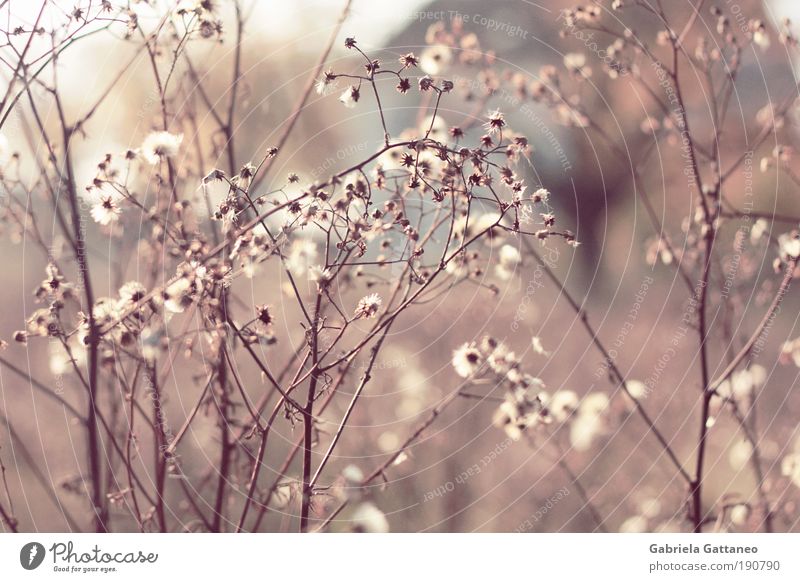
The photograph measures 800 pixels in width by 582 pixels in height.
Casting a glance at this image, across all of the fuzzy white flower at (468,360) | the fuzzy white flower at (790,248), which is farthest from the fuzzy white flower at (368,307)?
the fuzzy white flower at (790,248)

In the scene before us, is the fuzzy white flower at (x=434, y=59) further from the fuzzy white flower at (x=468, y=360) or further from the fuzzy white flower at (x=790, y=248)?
the fuzzy white flower at (x=790, y=248)

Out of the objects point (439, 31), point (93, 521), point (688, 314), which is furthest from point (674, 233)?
point (93, 521)

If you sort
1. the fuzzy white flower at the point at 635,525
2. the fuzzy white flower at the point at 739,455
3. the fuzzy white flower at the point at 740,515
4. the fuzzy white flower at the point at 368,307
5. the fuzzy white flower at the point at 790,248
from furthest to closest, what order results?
1. the fuzzy white flower at the point at 739,455
2. the fuzzy white flower at the point at 635,525
3. the fuzzy white flower at the point at 740,515
4. the fuzzy white flower at the point at 790,248
5. the fuzzy white flower at the point at 368,307

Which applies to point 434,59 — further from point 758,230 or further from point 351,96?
point 758,230

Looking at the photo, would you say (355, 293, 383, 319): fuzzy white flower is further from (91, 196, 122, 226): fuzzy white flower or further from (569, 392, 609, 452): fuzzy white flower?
(569, 392, 609, 452): fuzzy white flower

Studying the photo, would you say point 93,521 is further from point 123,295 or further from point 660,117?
point 660,117

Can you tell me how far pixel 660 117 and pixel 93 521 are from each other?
72.6 inches

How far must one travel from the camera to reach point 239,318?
1.55 metres

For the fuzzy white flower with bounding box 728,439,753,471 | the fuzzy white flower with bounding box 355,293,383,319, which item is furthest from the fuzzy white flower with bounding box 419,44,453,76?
the fuzzy white flower with bounding box 728,439,753,471

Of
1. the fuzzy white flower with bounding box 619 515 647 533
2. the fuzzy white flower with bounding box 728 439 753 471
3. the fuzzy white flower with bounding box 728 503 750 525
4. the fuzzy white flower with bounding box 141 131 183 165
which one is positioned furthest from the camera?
the fuzzy white flower with bounding box 728 439 753 471

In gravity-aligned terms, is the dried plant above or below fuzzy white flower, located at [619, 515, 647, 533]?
above
